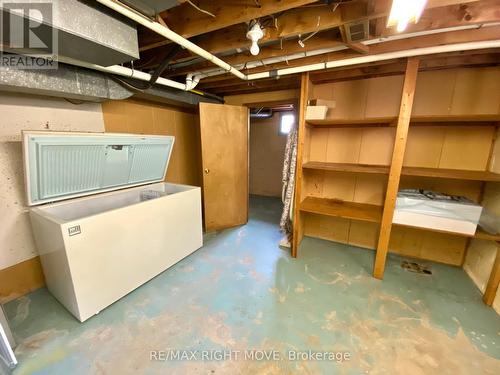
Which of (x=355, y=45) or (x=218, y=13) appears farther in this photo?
(x=355, y=45)

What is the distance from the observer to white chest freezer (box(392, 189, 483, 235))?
1.72m

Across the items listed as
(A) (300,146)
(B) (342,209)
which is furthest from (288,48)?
(B) (342,209)

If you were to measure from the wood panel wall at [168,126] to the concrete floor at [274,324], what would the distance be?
159 cm

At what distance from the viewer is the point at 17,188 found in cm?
170

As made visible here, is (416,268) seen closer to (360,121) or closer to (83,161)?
(360,121)

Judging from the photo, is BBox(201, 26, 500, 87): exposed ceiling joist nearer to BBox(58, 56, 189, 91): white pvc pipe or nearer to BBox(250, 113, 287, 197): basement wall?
BBox(58, 56, 189, 91): white pvc pipe

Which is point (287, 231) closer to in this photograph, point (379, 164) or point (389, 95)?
point (379, 164)

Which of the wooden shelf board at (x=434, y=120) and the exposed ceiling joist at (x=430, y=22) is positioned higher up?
the exposed ceiling joist at (x=430, y=22)

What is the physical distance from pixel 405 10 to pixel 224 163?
7.72ft

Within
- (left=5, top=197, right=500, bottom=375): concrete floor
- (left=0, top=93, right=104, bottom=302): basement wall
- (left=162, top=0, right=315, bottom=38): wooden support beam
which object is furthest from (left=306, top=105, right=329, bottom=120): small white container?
(left=0, top=93, right=104, bottom=302): basement wall

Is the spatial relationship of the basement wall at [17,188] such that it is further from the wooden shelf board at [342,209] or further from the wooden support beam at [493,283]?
the wooden support beam at [493,283]

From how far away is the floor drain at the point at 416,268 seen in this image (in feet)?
7.13

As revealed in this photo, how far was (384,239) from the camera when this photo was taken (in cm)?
200

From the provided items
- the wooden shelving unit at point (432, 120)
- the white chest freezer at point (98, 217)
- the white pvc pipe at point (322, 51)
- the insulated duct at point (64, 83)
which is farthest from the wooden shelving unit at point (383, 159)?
the insulated duct at point (64, 83)
